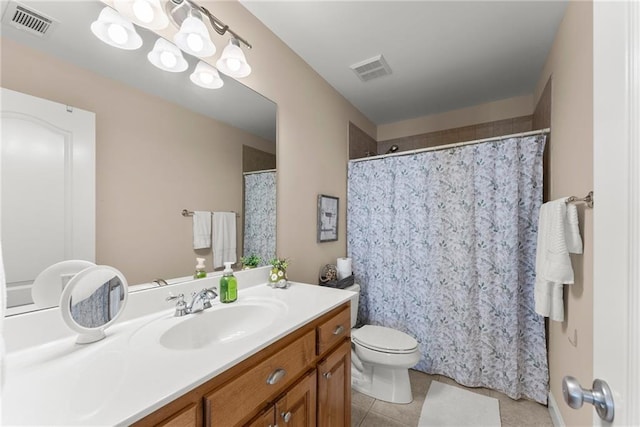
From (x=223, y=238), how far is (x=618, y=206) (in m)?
1.40

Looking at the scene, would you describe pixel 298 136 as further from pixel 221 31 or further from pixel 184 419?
pixel 184 419

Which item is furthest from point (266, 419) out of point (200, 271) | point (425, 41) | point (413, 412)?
point (425, 41)

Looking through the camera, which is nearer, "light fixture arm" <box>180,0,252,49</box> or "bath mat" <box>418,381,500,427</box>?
"light fixture arm" <box>180,0,252,49</box>

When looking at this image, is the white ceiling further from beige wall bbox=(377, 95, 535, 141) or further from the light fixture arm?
the light fixture arm

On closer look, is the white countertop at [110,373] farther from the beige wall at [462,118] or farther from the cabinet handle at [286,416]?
the beige wall at [462,118]

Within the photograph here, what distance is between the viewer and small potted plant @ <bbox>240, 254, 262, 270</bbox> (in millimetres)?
1505

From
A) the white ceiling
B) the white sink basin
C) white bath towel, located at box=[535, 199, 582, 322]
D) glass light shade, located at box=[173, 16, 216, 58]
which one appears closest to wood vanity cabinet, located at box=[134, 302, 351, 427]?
the white sink basin

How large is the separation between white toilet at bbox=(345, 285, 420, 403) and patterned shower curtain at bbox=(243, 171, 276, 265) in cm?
66

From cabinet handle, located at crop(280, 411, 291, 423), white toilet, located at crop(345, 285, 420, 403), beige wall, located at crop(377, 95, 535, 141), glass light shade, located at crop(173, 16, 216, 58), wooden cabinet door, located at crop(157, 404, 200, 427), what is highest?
beige wall, located at crop(377, 95, 535, 141)

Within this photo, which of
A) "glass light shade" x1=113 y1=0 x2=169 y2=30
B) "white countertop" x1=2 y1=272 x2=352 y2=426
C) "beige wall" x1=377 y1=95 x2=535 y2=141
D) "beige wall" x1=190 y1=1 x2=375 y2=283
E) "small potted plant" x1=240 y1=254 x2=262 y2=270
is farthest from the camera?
"beige wall" x1=377 y1=95 x2=535 y2=141

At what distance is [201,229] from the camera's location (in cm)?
128

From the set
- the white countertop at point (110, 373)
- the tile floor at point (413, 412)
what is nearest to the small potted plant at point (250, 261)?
the white countertop at point (110, 373)

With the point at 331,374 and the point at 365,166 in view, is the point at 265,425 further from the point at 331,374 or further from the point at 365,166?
the point at 365,166

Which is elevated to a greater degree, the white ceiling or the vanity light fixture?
the white ceiling
